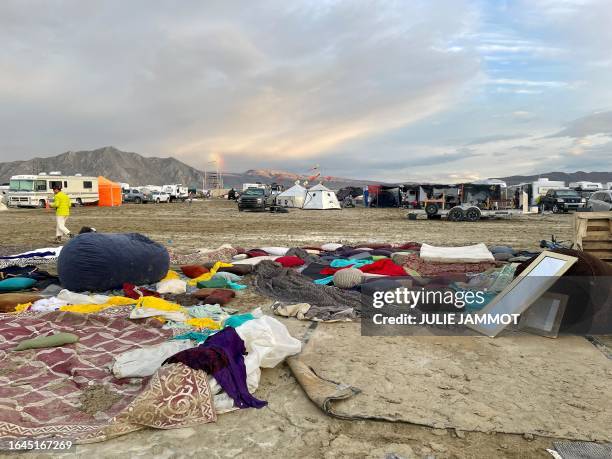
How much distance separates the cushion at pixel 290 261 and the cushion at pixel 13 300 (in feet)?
13.2

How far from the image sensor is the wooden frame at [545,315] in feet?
15.4

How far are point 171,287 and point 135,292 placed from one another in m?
0.57

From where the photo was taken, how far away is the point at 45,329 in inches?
180

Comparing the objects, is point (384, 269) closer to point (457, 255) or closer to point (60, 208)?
point (457, 255)

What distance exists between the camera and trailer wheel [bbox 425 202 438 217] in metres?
22.5

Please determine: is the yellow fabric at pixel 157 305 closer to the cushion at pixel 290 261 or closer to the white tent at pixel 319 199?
the cushion at pixel 290 261

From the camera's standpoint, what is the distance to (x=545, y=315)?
4.83 meters

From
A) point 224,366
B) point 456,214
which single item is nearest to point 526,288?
point 224,366

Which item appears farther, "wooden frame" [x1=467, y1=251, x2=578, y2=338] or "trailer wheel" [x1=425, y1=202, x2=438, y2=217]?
"trailer wheel" [x1=425, y1=202, x2=438, y2=217]

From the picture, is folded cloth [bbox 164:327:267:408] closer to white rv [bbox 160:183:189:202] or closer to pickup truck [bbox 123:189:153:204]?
pickup truck [bbox 123:189:153:204]

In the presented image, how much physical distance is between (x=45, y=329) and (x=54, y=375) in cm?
112

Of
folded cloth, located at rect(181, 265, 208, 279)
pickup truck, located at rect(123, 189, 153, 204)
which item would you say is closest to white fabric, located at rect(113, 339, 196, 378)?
folded cloth, located at rect(181, 265, 208, 279)

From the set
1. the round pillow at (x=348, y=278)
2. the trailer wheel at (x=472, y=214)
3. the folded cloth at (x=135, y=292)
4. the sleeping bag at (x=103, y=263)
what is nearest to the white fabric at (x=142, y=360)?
the folded cloth at (x=135, y=292)

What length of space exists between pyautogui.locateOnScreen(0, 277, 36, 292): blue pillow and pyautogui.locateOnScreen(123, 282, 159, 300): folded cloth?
1616mm
